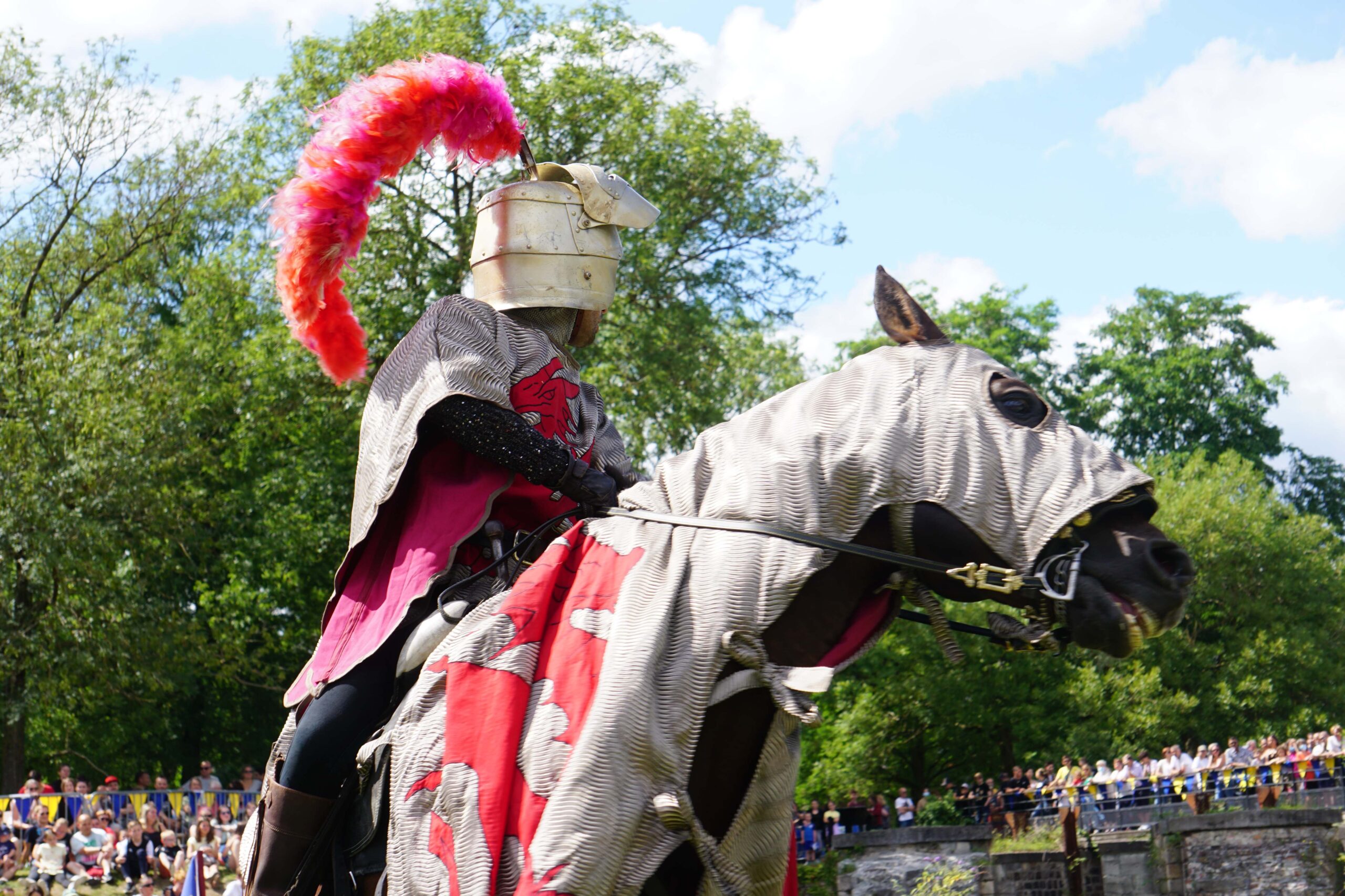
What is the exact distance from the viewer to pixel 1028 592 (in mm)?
3107

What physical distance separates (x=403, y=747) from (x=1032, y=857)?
16910 mm

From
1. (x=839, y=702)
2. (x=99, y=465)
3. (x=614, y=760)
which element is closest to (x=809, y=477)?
(x=614, y=760)

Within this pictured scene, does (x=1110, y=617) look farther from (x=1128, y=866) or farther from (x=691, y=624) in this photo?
(x=1128, y=866)

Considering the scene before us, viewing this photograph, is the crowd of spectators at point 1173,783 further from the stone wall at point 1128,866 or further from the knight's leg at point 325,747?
the knight's leg at point 325,747

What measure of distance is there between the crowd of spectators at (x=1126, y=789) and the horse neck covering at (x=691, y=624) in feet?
55.6

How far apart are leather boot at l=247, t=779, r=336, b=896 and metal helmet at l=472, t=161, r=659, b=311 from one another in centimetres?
161

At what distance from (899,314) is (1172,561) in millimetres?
830

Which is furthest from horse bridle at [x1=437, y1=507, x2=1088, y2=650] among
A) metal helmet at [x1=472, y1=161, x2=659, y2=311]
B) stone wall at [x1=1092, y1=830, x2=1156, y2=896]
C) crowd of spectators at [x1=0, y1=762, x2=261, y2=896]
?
stone wall at [x1=1092, y1=830, x2=1156, y2=896]

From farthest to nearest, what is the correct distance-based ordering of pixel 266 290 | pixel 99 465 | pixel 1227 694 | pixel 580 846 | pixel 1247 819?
pixel 1227 694, pixel 266 290, pixel 99 465, pixel 1247 819, pixel 580 846

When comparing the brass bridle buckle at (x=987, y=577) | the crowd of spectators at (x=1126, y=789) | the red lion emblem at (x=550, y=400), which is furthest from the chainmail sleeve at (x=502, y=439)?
the crowd of spectators at (x=1126, y=789)

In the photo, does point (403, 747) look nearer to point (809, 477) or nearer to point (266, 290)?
point (809, 477)

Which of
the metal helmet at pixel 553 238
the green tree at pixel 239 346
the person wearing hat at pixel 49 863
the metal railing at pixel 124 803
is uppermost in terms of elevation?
the green tree at pixel 239 346

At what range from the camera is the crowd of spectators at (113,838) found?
1341 centimetres

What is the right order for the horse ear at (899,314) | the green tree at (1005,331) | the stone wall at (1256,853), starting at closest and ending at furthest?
the horse ear at (899,314), the stone wall at (1256,853), the green tree at (1005,331)
